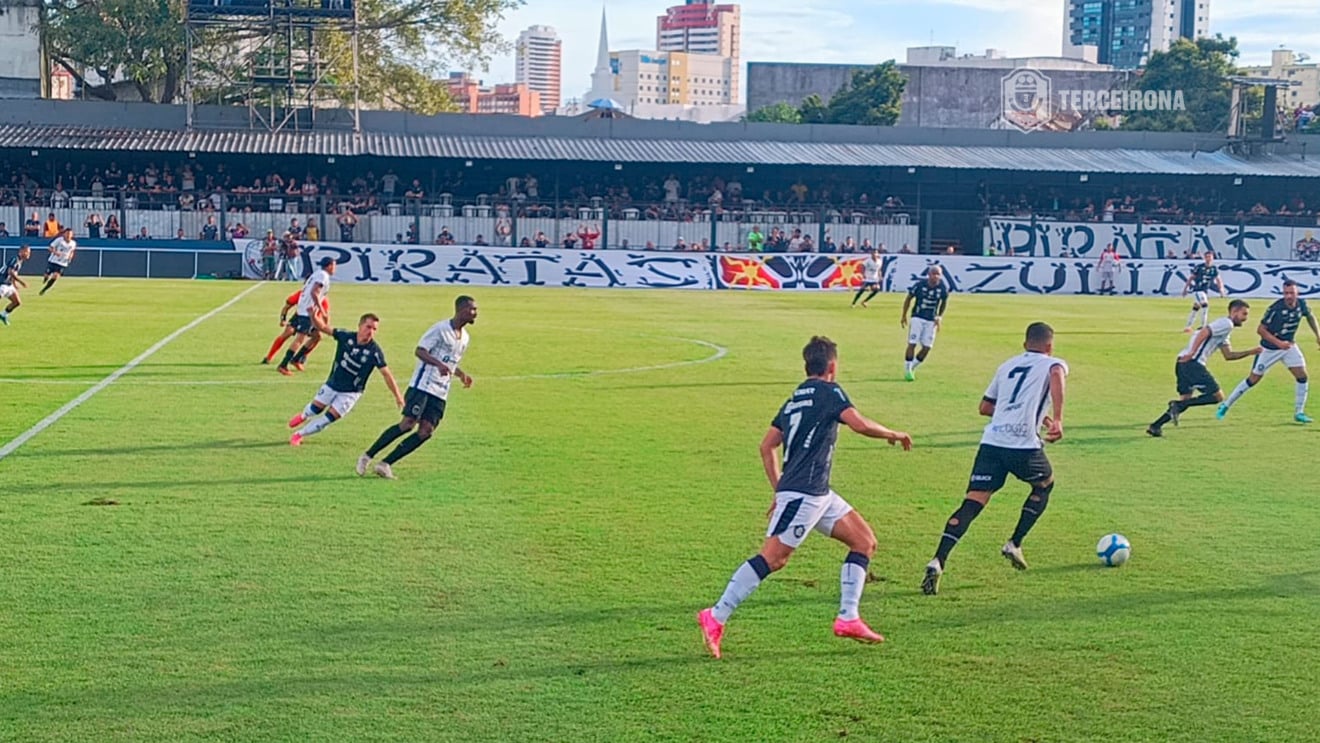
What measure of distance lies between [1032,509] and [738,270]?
131ft

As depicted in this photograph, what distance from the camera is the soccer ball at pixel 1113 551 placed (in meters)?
11.4

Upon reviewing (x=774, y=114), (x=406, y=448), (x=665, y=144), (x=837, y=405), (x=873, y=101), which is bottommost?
(x=406, y=448)

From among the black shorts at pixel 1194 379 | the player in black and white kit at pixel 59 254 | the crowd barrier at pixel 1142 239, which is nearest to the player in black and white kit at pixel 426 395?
the black shorts at pixel 1194 379

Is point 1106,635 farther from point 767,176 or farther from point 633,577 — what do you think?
point 767,176

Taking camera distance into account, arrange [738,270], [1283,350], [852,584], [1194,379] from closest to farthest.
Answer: [852,584], [1194,379], [1283,350], [738,270]

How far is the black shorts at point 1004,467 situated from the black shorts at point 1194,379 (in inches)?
347

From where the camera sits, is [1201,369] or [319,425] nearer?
[319,425]

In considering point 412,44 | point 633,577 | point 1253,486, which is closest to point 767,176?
point 412,44

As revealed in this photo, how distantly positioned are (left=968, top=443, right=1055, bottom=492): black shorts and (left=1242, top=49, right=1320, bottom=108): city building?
12861 centimetres

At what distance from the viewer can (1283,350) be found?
20.3 meters

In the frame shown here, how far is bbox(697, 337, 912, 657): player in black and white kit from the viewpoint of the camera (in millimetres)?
9094

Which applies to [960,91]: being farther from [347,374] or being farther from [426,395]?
[426,395]

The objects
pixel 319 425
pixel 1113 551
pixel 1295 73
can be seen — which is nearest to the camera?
pixel 1113 551

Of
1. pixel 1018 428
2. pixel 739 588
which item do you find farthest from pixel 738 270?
pixel 739 588
